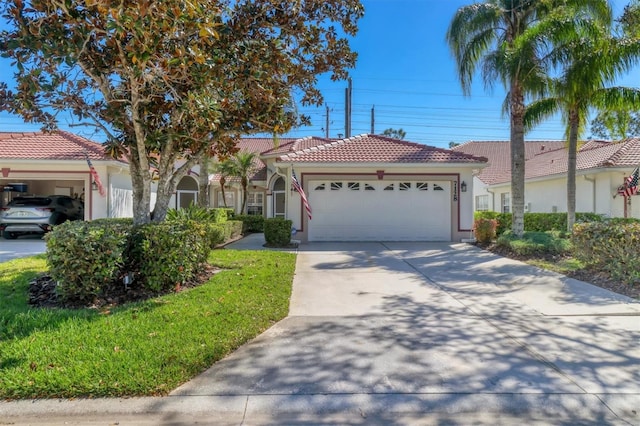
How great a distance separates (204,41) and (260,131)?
222 centimetres

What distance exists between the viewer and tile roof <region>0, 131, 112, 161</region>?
14.5 metres

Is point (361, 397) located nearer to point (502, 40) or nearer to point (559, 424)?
point (559, 424)

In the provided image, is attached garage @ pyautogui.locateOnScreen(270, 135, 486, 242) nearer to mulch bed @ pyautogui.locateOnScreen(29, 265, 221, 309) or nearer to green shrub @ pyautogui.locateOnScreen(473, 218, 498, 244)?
green shrub @ pyautogui.locateOnScreen(473, 218, 498, 244)

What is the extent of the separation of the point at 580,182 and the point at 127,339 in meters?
18.9

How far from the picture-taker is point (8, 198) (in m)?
18.6

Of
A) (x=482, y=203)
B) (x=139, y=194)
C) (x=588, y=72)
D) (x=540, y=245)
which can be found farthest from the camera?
(x=482, y=203)

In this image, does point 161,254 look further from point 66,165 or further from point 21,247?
point 66,165

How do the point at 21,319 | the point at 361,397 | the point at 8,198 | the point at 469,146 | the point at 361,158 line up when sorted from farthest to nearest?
1. the point at 469,146
2. the point at 8,198
3. the point at 361,158
4. the point at 21,319
5. the point at 361,397

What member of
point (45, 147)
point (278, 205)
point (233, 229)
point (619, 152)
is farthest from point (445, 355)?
point (278, 205)

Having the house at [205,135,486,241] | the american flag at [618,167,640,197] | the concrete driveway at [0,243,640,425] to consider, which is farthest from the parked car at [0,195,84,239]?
the american flag at [618,167,640,197]

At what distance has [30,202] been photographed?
14602 millimetres

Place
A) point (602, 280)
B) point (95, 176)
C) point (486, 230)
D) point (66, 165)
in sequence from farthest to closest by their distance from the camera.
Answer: point (66, 165) → point (95, 176) → point (486, 230) → point (602, 280)

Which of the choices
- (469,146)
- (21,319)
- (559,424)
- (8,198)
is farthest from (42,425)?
(469,146)

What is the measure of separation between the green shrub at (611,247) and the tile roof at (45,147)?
14850 millimetres
